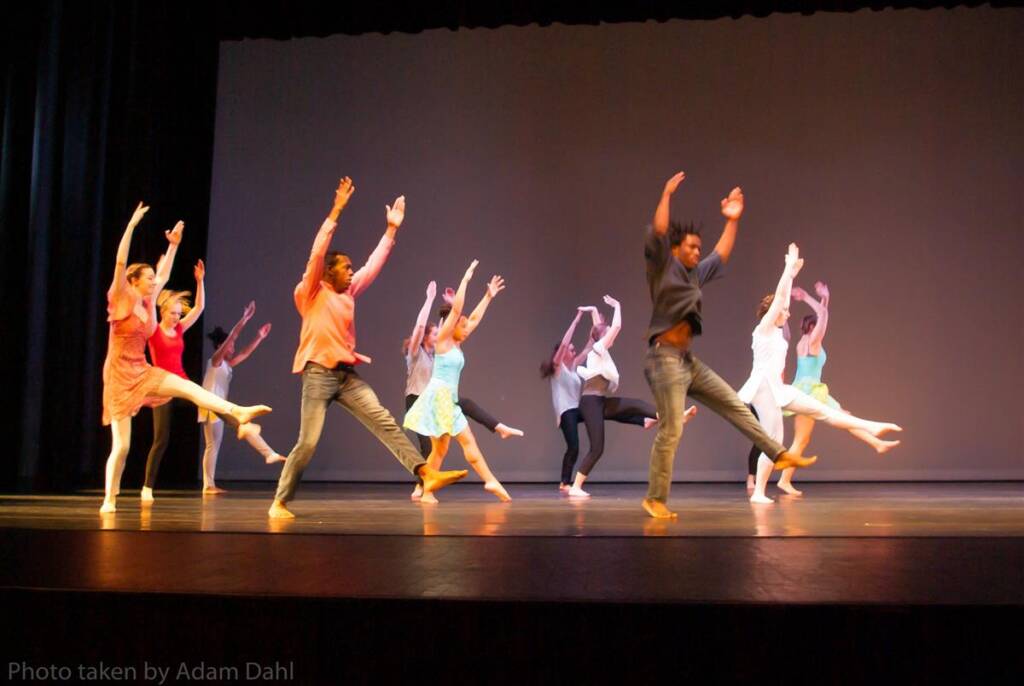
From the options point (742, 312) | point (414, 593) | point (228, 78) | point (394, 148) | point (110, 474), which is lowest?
point (110, 474)

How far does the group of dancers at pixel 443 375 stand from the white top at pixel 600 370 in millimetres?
11

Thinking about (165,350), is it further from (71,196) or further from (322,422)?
(322,422)

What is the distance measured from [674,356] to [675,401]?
0.81ft

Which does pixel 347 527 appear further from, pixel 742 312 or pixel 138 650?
pixel 742 312

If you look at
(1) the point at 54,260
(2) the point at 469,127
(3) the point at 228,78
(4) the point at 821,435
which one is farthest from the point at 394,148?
(4) the point at 821,435

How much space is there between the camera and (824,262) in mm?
9312

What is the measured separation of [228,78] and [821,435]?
24.3 feet

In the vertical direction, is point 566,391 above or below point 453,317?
below

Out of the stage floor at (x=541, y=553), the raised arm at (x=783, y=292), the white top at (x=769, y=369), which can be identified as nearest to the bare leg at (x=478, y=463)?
the stage floor at (x=541, y=553)

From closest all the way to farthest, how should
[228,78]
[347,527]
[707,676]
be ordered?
[707,676], [347,527], [228,78]

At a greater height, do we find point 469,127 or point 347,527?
point 469,127

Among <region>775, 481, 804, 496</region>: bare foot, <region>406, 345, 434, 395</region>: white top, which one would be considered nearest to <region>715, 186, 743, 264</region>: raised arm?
<region>775, 481, 804, 496</region>: bare foot

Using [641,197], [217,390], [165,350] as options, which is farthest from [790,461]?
[217,390]

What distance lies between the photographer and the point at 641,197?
9.53m
